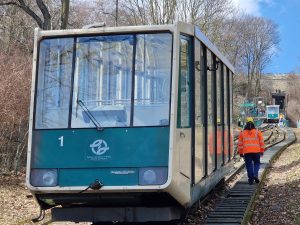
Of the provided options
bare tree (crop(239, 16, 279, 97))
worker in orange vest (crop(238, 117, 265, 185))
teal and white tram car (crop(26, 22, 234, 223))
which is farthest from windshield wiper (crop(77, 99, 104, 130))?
bare tree (crop(239, 16, 279, 97))

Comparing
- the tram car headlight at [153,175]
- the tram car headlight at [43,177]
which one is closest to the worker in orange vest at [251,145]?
the tram car headlight at [153,175]

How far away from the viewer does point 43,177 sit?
6.83m

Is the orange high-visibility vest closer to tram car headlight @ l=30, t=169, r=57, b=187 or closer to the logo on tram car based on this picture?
the logo on tram car

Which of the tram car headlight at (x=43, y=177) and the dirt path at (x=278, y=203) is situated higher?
the tram car headlight at (x=43, y=177)

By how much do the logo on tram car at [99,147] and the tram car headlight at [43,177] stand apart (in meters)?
0.59

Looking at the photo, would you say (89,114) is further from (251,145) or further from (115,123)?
(251,145)

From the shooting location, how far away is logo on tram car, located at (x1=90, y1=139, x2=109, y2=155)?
22.1ft

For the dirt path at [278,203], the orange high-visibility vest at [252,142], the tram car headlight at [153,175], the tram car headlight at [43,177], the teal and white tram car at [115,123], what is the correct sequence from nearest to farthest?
the tram car headlight at [153,175] < the teal and white tram car at [115,123] < the tram car headlight at [43,177] < the dirt path at [278,203] < the orange high-visibility vest at [252,142]

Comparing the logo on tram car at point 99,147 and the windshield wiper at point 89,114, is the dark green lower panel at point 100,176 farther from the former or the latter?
the windshield wiper at point 89,114

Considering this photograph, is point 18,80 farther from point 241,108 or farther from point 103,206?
point 241,108

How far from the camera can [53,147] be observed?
6930 mm

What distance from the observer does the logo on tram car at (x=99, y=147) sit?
265 inches

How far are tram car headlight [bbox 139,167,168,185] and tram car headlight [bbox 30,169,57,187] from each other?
3.76 ft

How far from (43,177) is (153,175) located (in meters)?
1.44
